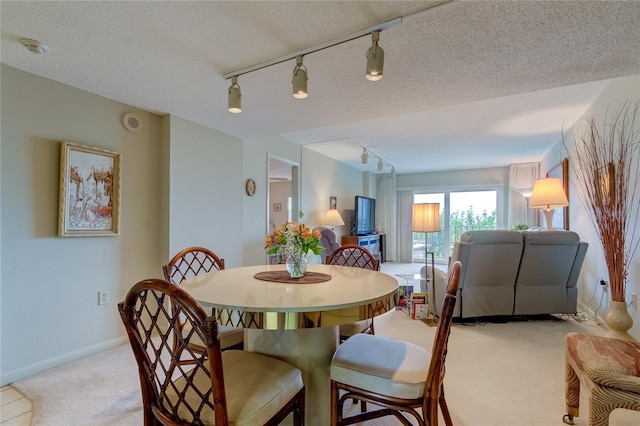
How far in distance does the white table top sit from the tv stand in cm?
471

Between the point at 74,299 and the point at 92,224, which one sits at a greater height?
the point at 92,224

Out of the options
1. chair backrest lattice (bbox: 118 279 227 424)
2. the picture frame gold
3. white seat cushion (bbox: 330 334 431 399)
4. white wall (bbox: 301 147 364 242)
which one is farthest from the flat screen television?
Result: chair backrest lattice (bbox: 118 279 227 424)

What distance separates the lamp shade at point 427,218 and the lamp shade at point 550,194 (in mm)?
1088

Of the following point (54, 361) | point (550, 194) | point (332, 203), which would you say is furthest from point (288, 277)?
point (332, 203)

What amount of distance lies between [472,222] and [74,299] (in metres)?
7.84

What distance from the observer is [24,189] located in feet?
7.14

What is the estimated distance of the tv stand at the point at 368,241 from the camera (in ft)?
21.3

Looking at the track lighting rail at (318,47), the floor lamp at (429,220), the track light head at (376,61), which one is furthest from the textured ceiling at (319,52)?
the floor lamp at (429,220)

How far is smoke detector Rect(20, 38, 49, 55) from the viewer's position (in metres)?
1.81

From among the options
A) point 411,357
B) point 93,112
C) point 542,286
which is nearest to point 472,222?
point 542,286

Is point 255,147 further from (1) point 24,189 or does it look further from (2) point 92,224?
(1) point 24,189

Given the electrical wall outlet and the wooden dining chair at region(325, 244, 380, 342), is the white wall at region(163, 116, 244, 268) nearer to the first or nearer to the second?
the electrical wall outlet

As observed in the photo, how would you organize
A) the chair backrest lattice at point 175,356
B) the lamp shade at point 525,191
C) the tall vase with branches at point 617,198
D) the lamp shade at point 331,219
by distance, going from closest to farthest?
the chair backrest lattice at point 175,356 → the tall vase with branches at point 617,198 → the lamp shade at point 331,219 → the lamp shade at point 525,191

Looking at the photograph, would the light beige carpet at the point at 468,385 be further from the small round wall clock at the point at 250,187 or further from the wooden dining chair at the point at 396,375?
the small round wall clock at the point at 250,187
